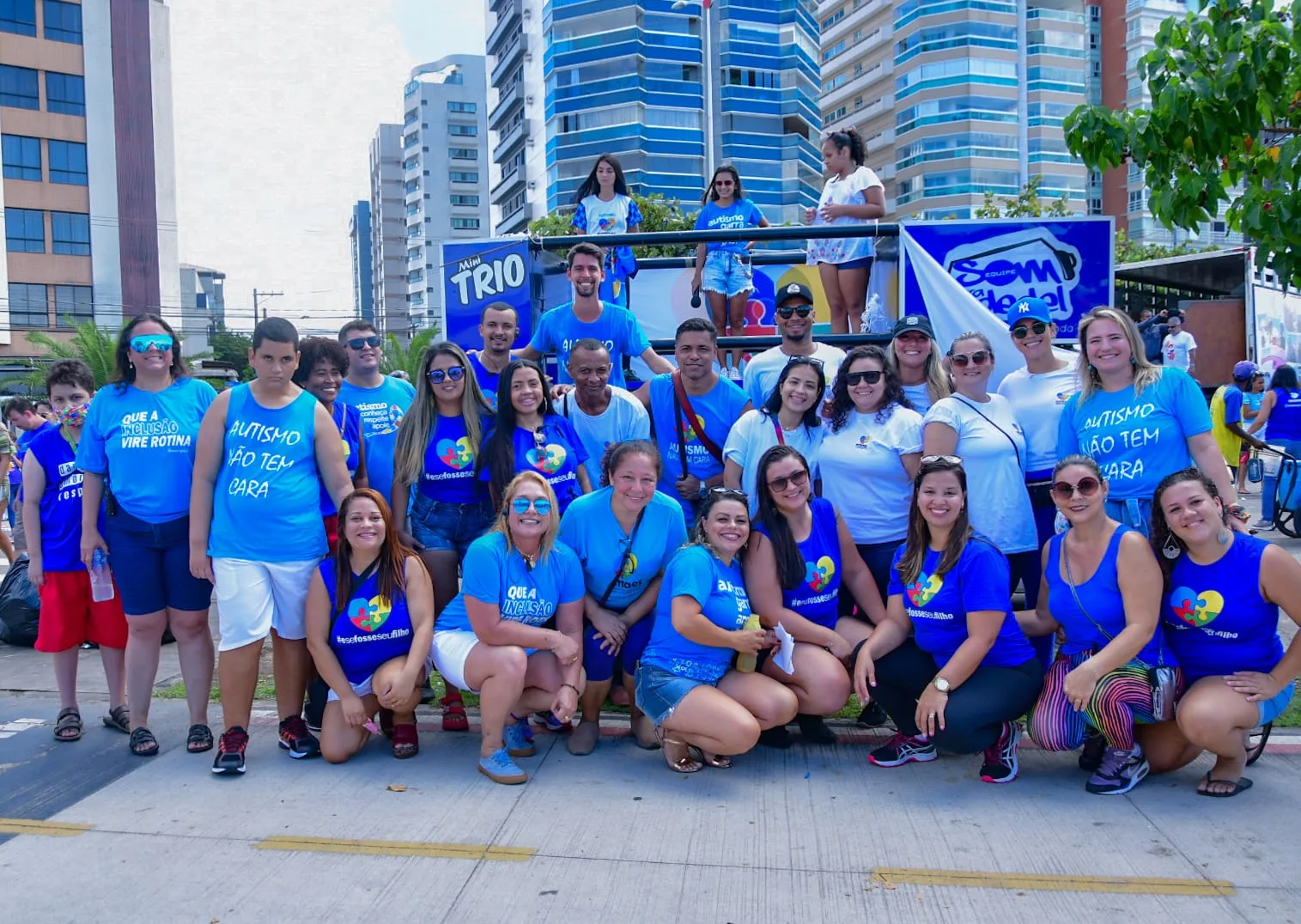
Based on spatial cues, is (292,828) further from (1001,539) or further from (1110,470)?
(1110,470)

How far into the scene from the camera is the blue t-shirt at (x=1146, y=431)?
14.2ft

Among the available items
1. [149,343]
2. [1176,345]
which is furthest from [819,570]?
[1176,345]

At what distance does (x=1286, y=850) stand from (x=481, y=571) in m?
3.10

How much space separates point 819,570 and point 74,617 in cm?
361

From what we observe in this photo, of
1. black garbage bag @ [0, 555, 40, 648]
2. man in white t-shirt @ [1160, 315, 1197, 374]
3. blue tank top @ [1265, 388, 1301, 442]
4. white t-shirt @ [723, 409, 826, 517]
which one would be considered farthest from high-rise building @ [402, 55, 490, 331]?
white t-shirt @ [723, 409, 826, 517]

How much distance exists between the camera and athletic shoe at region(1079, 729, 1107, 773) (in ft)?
13.8

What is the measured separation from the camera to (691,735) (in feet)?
13.7

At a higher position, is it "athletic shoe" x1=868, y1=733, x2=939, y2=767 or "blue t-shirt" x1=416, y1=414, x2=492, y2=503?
"blue t-shirt" x1=416, y1=414, x2=492, y2=503

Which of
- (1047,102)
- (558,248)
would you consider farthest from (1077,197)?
(558,248)

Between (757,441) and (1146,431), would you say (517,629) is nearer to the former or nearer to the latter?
(757,441)

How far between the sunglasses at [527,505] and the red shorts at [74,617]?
2.06m

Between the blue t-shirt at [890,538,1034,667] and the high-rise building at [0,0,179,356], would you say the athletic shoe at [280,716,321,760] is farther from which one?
the high-rise building at [0,0,179,356]

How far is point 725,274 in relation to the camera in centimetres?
743

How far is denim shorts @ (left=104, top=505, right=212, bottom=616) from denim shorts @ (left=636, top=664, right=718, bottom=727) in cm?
208
